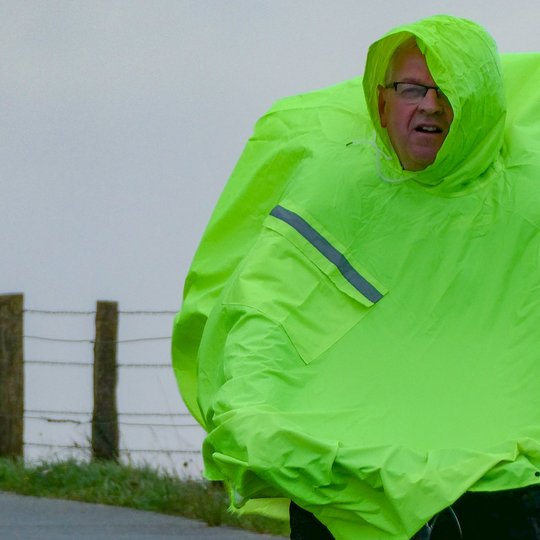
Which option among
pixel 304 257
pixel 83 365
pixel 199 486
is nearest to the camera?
pixel 304 257

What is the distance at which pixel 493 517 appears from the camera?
6582 millimetres

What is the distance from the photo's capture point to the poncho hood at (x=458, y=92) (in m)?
7.14

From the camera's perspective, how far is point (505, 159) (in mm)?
7441

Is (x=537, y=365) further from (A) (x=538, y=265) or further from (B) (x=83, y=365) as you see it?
(B) (x=83, y=365)

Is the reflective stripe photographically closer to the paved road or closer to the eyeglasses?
the eyeglasses

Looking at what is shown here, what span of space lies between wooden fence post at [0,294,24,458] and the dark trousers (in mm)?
10270

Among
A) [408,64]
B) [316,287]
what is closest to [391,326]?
[316,287]

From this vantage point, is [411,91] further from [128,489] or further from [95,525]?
[128,489]

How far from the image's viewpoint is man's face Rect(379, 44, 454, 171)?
284 inches

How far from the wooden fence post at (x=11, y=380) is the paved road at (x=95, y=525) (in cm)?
357

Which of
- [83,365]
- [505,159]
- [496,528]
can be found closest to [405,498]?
[496,528]

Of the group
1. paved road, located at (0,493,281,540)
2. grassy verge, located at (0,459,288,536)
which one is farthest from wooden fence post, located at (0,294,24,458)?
paved road, located at (0,493,281,540)

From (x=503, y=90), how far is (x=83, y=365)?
916cm

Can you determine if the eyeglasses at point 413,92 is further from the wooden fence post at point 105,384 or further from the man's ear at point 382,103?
the wooden fence post at point 105,384
